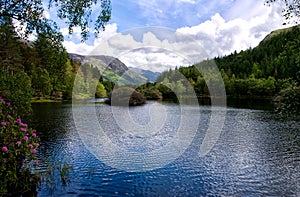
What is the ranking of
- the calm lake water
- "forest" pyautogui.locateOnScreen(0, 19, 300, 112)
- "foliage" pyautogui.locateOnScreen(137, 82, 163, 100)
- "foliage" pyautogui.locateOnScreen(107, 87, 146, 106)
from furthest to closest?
1. "foliage" pyautogui.locateOnScreen(137, 82, 163, 100)
2. "foliage" pyautogui.locateOnScreen(107, 87, 146, 106)
3. the calm lake water
4. "forest" pyautogui.locateOnScreen(0, 19, 300, 112)

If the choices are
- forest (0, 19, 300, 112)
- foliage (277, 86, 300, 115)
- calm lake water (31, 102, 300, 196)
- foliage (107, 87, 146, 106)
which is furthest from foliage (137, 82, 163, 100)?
foliage (277, 86, 300, 115)

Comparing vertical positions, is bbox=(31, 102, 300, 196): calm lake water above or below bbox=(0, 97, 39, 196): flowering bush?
below

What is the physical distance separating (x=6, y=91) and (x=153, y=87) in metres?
91.1

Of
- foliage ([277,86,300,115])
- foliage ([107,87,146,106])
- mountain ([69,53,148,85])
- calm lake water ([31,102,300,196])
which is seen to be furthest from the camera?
foliage ([107,87,146,106])

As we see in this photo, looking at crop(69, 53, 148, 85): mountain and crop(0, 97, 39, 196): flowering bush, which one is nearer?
crop(0, 97, 39, 196): flowering bush

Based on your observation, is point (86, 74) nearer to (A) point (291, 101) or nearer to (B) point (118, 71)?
(B) point (118, 71)

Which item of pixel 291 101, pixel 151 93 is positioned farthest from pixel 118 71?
pixel 291 101

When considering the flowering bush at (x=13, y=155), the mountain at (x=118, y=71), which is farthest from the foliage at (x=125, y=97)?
the flowering bush at (x=13, y=155)

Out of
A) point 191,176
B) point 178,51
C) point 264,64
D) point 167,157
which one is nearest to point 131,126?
point 178,51

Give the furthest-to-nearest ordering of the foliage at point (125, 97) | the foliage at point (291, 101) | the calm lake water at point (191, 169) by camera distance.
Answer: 1. the foliage at point (125, 97)
2. the calm lake water at point (191, 169)
3. the foliage at point (291, 101)

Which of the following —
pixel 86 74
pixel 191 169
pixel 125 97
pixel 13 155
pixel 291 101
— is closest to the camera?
pixel 291 101

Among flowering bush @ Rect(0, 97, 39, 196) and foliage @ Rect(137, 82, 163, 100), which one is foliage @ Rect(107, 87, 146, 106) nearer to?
foliage @ Rect(137, 82, 163, 100)

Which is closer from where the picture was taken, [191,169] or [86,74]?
[191,169]

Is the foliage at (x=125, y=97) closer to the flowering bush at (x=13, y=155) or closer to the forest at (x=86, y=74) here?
the forest at (x=86, y=74)
